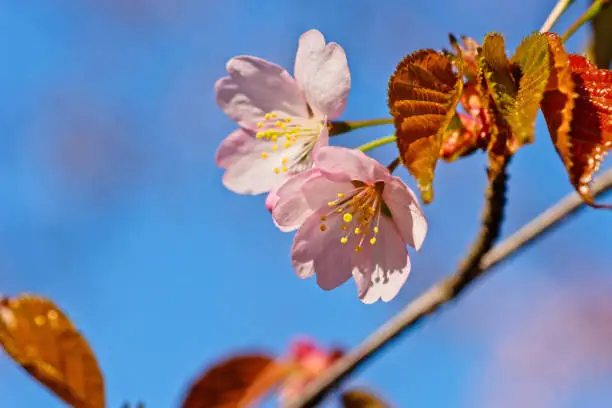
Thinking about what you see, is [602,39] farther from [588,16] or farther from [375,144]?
[375,144]

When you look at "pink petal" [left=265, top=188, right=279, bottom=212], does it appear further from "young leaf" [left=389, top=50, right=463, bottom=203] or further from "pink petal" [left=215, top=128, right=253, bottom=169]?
"young leaf" [left=389, top=50, right=463, bottom=203]

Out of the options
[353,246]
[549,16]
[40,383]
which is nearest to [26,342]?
[40,383]

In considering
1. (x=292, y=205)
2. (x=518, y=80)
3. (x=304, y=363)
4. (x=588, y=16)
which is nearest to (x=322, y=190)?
(x=292, y=205)

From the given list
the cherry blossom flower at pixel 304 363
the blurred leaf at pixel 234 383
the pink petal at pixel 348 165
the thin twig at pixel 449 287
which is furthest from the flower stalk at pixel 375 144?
the cherry blossom flower at pixel 304 363

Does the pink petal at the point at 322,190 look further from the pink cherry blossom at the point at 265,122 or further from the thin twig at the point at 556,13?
the thin twig at the point at 556,13

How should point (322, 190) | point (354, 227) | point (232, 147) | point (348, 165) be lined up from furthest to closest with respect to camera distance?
1. point (232, 147)
2. point (354, 227)
3. point (322, 190)
4. point (348, 165)
